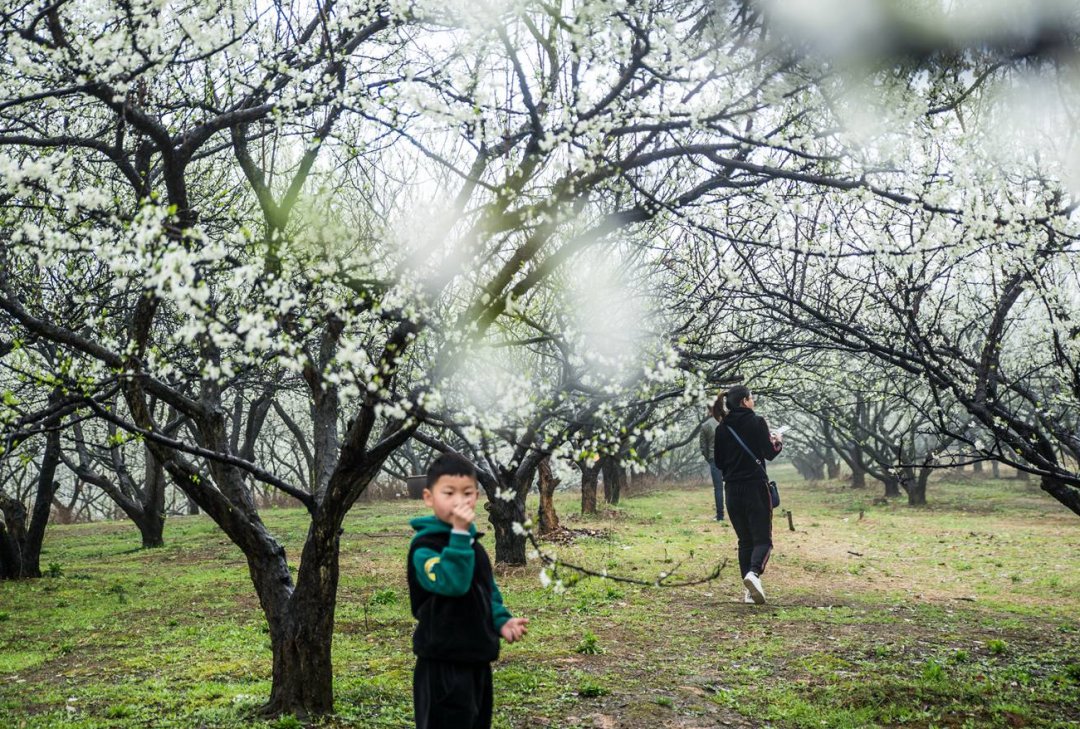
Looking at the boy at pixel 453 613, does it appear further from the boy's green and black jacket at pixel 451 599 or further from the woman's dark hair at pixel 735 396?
the woman's dark hair at pixel 735 396

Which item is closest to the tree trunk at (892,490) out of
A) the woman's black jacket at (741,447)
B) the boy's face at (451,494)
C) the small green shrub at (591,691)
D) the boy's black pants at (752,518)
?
the boy's black pants at (752,518)

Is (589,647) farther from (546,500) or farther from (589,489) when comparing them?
(589,489)

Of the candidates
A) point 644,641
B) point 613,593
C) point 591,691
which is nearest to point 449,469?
point 591,691

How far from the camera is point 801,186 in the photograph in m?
9.08

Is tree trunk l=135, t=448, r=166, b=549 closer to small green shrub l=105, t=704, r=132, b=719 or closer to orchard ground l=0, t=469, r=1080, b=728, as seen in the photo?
orchard ground l=0, t=469, r=1080, b=728

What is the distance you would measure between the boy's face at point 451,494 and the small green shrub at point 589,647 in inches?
183

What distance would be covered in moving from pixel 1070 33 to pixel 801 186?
11.9 ft

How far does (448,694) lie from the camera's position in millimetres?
3807

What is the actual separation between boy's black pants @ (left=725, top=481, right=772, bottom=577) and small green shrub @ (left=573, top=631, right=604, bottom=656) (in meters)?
2.29

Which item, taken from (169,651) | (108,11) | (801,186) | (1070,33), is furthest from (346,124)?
(1070,33)

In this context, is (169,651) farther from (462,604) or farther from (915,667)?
(915,667)

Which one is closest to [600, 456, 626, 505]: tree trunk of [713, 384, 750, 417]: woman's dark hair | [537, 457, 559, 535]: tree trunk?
[537, 457, 559, 535]: tree trunk

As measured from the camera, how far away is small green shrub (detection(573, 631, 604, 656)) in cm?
805

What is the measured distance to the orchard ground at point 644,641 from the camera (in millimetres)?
6277
